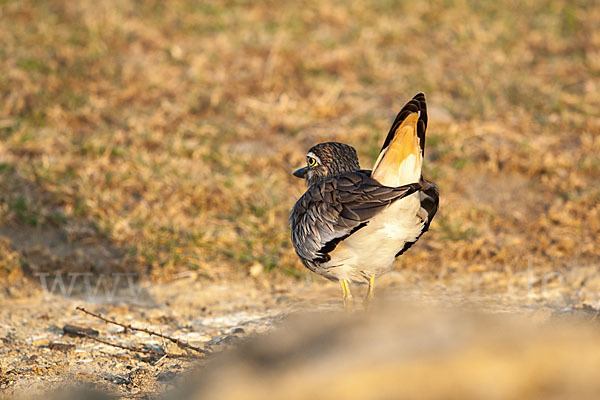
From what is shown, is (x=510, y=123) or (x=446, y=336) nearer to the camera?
(x=446, y=336)

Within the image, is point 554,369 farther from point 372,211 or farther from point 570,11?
point 570,11

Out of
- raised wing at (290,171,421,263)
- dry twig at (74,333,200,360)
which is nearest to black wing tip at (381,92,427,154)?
raised wing at (290,171,421,263)

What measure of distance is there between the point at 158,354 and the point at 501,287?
235 cm

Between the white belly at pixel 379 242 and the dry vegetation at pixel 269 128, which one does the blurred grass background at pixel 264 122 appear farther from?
the white belly at pixel 379 242

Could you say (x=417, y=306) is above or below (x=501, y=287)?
above

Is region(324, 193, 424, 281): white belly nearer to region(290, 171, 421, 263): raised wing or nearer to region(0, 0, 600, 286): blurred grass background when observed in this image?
region(290, 171, 421, 263): raised wing

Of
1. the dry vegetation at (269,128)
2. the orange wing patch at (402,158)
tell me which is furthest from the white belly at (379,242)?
the dry vegetation at (269,128)

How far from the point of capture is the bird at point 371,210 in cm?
351

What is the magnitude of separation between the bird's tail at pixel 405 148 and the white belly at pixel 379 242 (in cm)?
12

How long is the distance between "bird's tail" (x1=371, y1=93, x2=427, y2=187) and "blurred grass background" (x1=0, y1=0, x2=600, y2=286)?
1.91 metres

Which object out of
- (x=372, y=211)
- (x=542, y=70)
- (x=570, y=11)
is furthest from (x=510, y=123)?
(x=372, y=211)

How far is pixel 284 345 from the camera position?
1.99 meters

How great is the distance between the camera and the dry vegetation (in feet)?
18.0

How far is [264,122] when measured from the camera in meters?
7.63
